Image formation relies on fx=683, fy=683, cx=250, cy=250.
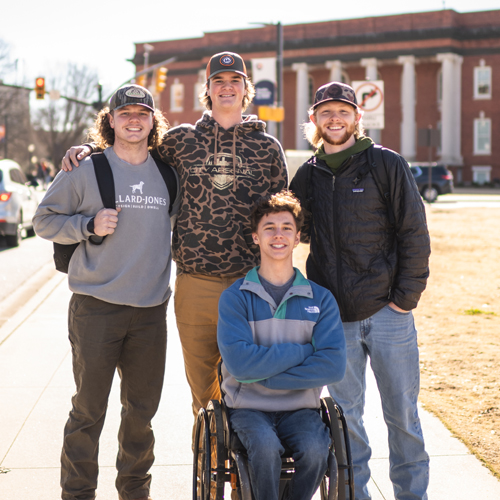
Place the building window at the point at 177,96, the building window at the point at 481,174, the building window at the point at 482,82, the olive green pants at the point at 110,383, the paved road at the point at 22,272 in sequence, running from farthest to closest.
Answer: the building window at the point at 177,96 < the building window at the point at 482,82 < the building window at the point at 481,174 < the paved road at the point at 22,272 < the olive green pants at the point at 110,383

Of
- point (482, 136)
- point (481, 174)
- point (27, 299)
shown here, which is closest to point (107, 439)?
point (27, 299)

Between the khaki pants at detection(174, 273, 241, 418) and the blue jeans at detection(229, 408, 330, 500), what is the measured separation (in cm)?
92

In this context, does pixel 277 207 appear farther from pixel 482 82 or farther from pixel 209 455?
pixel 482 82

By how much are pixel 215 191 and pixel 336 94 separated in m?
0.83

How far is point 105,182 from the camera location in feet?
11.7

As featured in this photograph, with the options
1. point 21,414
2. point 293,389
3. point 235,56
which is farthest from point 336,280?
point 21,414

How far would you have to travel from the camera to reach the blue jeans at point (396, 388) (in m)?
3.51

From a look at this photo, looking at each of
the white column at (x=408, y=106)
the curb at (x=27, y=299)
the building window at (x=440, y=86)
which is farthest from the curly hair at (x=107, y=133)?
the building window at (x=440, y=86)

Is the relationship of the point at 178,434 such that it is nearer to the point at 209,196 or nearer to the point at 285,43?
the point at 209,196

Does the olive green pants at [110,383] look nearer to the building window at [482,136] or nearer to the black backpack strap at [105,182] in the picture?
the black backpack strap at [105,182]

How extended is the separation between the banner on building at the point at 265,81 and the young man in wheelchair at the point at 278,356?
1979 cm

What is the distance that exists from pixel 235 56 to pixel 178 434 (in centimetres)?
262

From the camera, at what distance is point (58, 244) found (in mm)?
3672

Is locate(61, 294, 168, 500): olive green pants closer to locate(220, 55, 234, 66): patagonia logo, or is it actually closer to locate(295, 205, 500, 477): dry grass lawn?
locate(220, 55, 234, 66): patagonia logo
